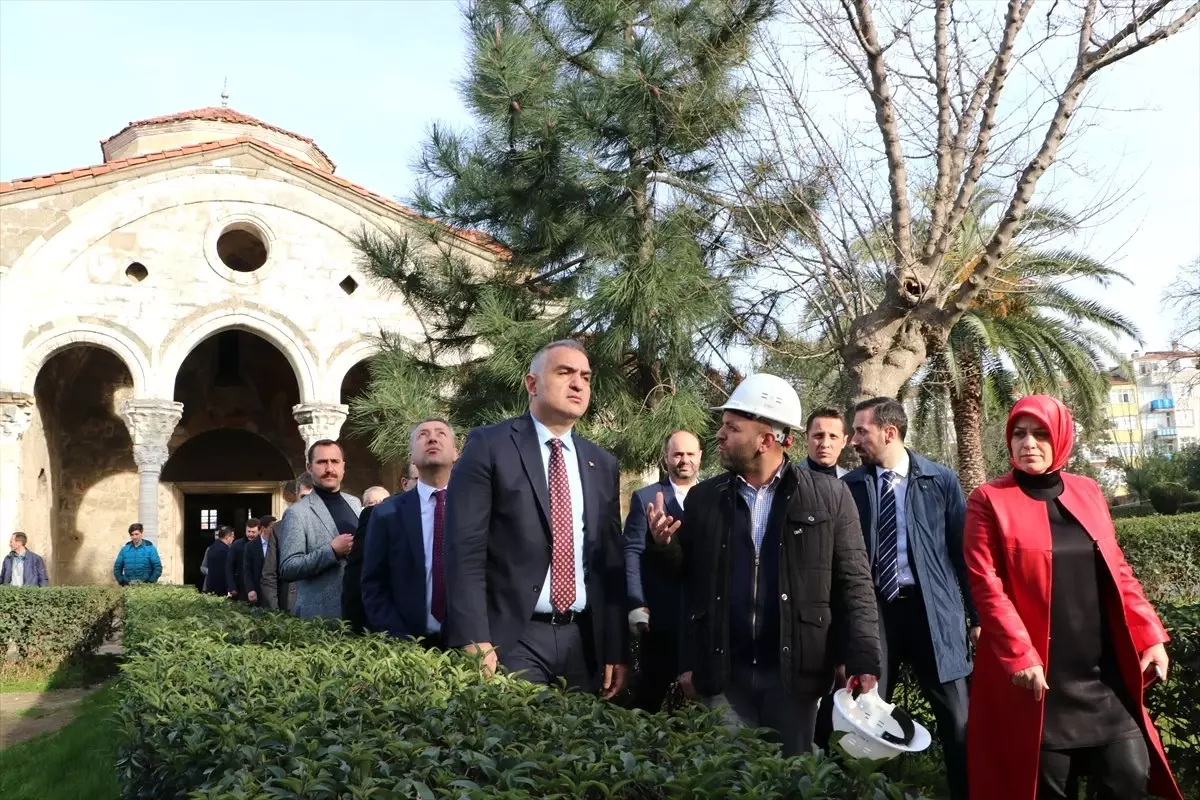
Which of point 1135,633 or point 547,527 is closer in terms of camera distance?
point 1135,633

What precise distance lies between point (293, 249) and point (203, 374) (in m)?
5.19

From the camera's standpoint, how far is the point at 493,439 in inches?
151

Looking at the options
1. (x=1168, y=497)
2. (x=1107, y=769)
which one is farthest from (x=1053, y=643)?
(x=1168, y=497)

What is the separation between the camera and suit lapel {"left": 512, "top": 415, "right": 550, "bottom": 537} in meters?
3.82

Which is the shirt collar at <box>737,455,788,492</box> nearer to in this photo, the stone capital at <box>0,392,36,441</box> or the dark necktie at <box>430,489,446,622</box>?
the dark necktie at <box>430,489,446,622</box>

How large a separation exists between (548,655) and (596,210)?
8.27 m

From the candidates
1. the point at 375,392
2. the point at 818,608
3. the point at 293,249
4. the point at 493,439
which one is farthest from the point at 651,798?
the point at 293,249

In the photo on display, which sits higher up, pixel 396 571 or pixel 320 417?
pixel 320 417

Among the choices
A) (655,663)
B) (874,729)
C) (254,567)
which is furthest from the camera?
(254,567)

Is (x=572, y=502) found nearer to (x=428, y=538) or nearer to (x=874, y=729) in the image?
(x=428, y=538)

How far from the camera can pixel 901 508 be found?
15.1 feet

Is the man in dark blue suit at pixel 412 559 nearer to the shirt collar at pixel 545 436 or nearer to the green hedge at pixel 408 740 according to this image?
the green hedge at pixel 408 740

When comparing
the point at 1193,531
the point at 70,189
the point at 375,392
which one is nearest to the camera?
the point at 375,392

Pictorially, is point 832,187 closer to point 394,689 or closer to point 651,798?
point 394,689
